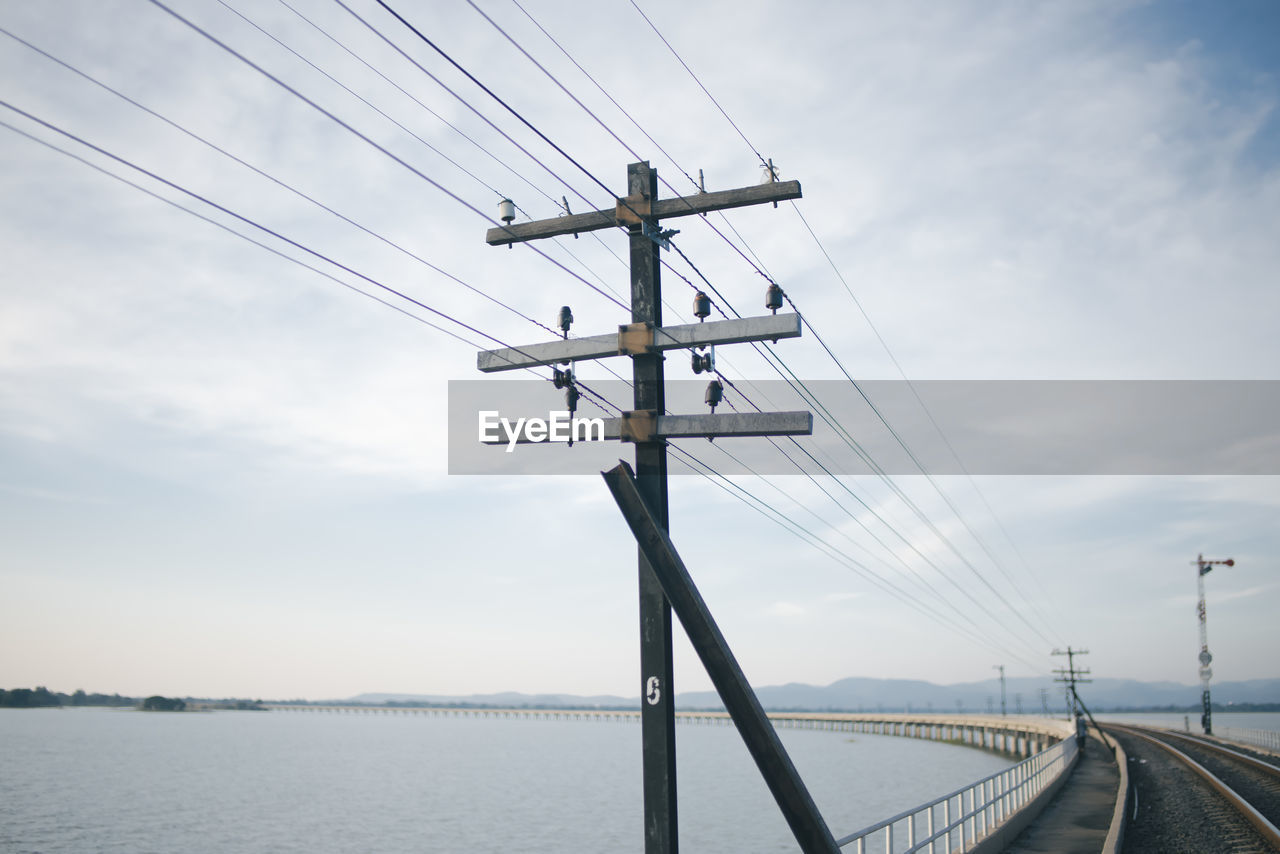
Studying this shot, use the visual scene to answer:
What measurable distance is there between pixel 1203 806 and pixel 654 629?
83.0ft

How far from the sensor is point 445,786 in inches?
3339

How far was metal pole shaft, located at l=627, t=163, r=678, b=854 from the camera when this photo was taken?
41.5ft

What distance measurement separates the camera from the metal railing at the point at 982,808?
50.5ft

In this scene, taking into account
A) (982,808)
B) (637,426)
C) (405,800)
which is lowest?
(405,800)

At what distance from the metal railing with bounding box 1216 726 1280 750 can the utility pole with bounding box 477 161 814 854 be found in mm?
56883

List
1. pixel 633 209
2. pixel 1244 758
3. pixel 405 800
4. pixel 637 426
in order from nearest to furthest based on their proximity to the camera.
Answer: pixel 637 426
pixel 633 209
pixel 1244 758
pixel 405 800

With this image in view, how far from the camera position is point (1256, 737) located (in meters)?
64.4

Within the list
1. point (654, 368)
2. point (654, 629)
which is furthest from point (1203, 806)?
point (654, 368)

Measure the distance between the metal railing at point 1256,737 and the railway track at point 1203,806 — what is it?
9360 mm

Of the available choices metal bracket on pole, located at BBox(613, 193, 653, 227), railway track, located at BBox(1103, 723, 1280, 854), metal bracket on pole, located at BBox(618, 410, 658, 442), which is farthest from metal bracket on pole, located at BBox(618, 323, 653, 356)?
railway track, located at BBox(1103, 723, 1280, 854)

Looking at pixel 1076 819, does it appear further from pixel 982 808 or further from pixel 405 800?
pixel 405 800

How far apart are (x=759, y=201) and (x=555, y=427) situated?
4.69m

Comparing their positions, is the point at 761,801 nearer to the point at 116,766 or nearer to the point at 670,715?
the point at 670,715

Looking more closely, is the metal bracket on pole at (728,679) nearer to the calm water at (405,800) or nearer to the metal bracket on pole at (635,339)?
the metal bracket on pole at (635,339)
